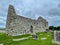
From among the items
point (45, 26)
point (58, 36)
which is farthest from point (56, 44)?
point (45, 26)

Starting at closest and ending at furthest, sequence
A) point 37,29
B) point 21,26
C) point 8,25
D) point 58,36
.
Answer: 1. point 58,36
2. point 8,25
3. point 21,26
4. point 37,29

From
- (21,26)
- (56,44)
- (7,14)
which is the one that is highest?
(7,14)

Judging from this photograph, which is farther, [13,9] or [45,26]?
[45,26]

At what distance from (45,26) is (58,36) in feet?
120

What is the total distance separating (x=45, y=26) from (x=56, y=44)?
36468 mm

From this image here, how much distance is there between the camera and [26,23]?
125 ft

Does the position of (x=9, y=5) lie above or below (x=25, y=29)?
above

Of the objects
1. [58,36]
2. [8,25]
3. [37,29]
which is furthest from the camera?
[37,29]

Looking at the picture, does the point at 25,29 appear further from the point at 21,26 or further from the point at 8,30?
the point at 8,30

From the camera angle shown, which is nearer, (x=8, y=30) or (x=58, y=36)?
(x=58, y=36)

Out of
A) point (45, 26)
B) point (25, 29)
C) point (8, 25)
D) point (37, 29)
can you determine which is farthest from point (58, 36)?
point (45, 26)

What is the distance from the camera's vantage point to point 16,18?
34344mm

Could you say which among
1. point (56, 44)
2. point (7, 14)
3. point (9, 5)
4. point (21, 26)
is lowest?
point (56, 44)

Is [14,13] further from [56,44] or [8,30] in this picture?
[56,44]
